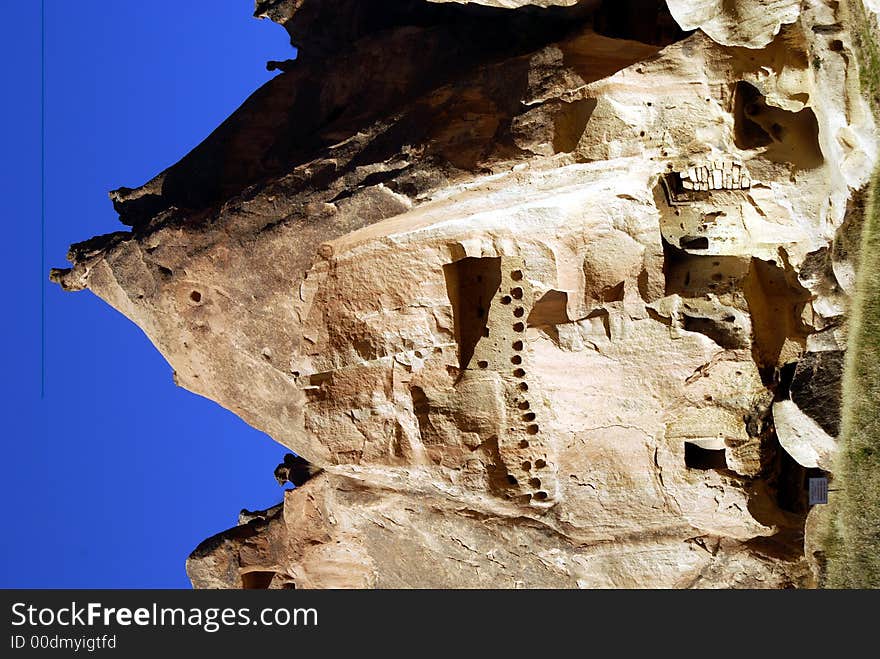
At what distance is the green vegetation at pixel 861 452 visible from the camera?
8539 mm

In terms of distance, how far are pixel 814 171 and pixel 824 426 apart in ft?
8.18

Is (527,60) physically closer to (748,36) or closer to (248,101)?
(748,36)

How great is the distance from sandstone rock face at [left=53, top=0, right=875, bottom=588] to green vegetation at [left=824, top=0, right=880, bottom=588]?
0.64ft

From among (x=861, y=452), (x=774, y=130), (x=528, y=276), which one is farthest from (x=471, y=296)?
(x=861, y=452)

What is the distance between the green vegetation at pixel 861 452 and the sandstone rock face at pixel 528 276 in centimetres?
19

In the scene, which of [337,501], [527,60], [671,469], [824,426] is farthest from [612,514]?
[527,60]

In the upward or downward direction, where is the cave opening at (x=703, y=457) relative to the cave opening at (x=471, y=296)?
downward

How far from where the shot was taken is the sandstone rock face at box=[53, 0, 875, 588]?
8672mm

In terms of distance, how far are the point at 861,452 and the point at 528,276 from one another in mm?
3873

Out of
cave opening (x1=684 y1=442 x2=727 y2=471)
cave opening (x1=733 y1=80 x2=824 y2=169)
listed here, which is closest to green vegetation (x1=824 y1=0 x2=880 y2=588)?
cave opening (x1=733 y1=80 x2=824 y2=169)

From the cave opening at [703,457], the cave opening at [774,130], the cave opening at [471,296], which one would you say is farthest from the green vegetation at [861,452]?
the cave opening at [471,296]

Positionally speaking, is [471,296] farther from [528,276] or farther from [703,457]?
[703,457]

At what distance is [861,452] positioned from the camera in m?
8.81

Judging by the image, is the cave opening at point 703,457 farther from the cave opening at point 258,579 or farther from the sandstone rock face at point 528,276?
the cave opening at point 258,579
